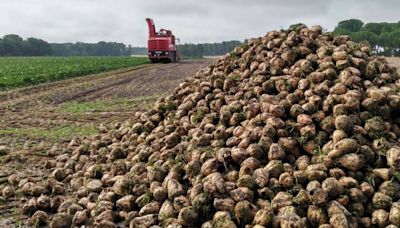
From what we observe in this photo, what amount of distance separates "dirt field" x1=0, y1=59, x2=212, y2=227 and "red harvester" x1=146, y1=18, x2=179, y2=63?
18528mm

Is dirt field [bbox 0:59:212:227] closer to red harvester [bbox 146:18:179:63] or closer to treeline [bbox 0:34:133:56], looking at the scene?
red harvester [bbox 146:18:179:63]

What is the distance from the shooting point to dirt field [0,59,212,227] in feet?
25.1

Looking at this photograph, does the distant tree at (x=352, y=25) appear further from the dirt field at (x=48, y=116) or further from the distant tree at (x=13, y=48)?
the dirt field at (x=48, y=116)

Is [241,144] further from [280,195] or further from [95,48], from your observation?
[95,48]

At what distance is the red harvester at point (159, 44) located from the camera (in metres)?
38.9

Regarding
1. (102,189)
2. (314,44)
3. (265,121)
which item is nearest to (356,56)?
(314,44)

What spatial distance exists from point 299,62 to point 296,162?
6.74ft

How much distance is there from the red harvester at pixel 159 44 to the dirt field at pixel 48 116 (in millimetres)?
18528

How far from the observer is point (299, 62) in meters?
6.21

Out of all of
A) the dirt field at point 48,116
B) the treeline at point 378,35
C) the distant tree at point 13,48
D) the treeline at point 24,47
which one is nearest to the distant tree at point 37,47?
the treeline at point 24,47

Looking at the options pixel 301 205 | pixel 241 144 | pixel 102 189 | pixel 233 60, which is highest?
pixel 233 60

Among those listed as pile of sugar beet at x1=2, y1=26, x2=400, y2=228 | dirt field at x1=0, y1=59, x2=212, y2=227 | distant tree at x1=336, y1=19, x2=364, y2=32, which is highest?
distant tree at x1=336, y1=19, x2=364, y2=32

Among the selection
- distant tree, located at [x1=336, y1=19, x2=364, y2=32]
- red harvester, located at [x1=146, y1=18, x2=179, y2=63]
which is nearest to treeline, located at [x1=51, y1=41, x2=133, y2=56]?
distant tree, located at [x1=336, y1=19, x2=364, y2=32]

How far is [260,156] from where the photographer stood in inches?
191
